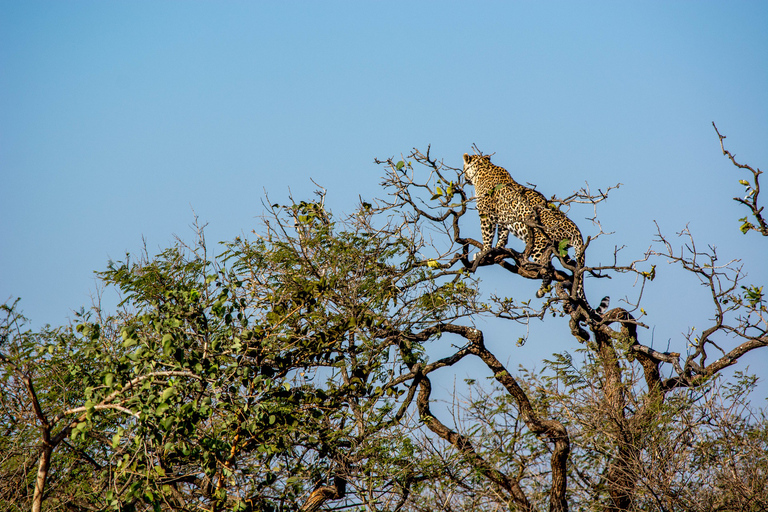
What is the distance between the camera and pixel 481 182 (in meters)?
12.1

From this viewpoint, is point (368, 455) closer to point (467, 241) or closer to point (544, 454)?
point (544, 454)

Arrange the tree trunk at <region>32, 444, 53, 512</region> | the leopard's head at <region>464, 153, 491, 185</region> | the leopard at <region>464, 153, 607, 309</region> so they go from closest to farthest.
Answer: the tree trunk at <region>32, 444, 53, 512</region> < the leopard at <region>464, 153, 607, 309</region> < the leopard's head at <region>464, 153, 491, 185</region>

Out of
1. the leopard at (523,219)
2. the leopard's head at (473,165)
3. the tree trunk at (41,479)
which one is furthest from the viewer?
the leopard's head at (473,165)

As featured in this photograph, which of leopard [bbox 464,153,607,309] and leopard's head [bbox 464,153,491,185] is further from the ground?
leopard's head [bbox 464,153,491,185]

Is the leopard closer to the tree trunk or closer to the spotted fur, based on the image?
the spotted fur

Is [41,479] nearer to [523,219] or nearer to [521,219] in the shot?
[523,219]

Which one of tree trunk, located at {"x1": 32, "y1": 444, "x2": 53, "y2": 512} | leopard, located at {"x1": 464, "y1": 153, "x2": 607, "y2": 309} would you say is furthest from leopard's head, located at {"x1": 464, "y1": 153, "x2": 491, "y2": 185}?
tree trunk, located at {"x1": 32, "y1": 444, "x2": 53, "y2": 512}

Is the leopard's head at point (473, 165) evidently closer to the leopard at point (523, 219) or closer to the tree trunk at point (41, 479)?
the leopard at point (523, 219)

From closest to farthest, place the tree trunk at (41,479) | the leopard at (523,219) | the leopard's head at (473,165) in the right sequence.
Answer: the tree trunk at (41,479) → the leopard at (523,219) → the leopard's head at (473,165)

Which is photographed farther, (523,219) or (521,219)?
(521,219)

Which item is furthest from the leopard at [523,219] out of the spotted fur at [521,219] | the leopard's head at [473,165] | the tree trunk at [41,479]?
the tree trunk at [41,479]

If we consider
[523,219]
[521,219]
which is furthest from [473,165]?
[523,219]

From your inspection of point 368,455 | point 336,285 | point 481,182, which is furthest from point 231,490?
point 481,182

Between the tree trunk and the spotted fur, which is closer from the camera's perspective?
Result: the tree trunk
